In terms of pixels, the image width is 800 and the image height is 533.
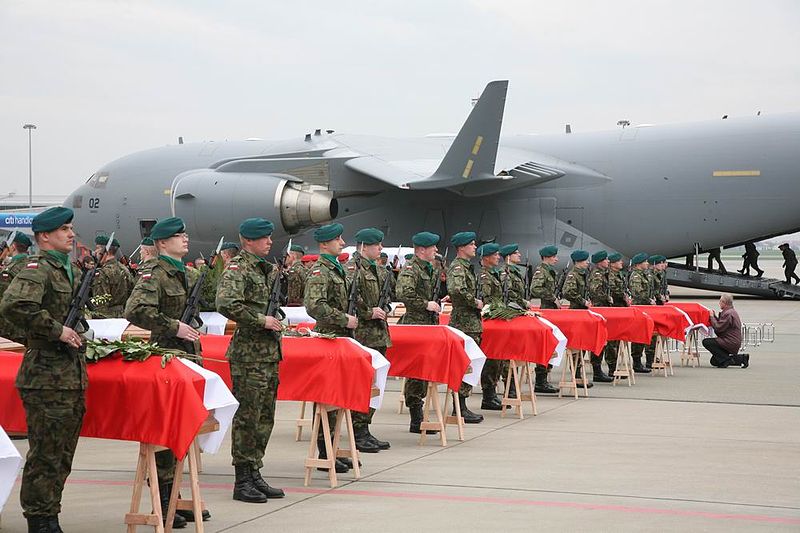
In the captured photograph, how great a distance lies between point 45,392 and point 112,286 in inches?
304

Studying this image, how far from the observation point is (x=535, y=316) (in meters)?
12.0

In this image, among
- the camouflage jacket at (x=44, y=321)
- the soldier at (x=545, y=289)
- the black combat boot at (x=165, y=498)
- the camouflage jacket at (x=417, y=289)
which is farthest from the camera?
the soldier at (x=545, y=289)

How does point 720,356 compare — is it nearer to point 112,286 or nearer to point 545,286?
point 545,286

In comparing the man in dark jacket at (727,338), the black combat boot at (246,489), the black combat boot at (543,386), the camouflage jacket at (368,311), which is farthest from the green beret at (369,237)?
the man in dark jacket at (727,338)

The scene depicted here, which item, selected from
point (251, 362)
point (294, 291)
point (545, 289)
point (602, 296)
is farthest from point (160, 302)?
point (602, 296)

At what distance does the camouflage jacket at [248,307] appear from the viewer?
7.34 meters

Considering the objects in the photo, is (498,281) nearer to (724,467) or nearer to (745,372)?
(724,467)

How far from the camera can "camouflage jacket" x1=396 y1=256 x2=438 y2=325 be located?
10.4m

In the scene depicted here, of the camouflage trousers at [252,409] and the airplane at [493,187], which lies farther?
the airplane at [493,187]

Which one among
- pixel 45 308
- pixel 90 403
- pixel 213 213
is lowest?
pixel 90 403

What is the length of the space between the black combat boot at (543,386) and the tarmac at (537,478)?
4.55ft

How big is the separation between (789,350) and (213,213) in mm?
14364

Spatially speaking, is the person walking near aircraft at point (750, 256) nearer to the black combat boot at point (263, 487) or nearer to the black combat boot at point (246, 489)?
the black combat boot at point (263, 487)

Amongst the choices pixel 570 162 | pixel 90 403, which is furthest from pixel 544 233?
pixel 90 403
